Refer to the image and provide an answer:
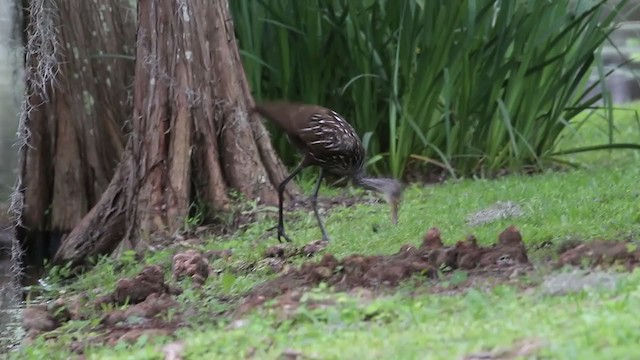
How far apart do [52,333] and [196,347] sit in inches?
65.2

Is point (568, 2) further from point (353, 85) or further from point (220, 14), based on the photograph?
point (220, 14)

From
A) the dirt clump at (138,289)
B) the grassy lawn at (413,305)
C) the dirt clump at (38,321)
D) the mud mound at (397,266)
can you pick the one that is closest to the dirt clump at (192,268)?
the grassy lawn at (413,305)

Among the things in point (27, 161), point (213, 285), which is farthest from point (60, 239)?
point (213, 285)

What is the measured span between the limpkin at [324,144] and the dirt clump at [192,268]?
2.97ft

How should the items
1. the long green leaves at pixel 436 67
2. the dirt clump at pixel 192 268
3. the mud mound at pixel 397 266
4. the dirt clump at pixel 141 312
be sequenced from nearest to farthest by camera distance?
1. the mud mound at pixel 397 266
2. the dirt clump at pixel 141 312
3. the dirt clump at pixel 192 268
4. the long green leaves at pixel 436 67

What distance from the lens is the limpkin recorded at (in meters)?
8.59

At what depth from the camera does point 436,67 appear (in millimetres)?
10969

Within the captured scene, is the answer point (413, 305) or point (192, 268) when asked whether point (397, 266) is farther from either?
point (192, 268)

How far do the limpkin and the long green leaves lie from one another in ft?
6.67

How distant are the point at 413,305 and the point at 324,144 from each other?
2.90 meters

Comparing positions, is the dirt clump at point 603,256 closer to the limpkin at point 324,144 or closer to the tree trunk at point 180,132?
the limpkin at point 324,144

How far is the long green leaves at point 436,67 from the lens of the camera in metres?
10.9

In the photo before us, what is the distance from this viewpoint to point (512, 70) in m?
11.1

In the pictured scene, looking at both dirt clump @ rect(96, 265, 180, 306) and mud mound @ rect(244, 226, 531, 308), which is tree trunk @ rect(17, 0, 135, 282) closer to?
dirt clump @ rect(96, 265, 180, 306)
